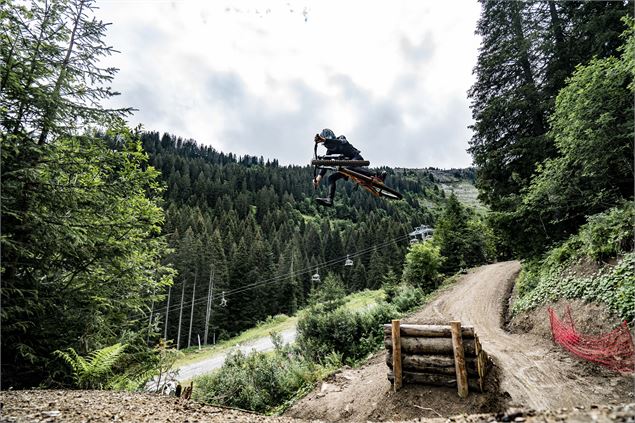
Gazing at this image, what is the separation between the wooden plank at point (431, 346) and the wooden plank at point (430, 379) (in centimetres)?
50

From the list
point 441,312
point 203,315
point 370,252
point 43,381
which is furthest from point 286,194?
point 43,381

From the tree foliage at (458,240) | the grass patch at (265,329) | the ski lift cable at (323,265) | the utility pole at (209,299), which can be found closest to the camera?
the tree foliage at (458,240)

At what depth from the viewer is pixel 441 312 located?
52.7ft

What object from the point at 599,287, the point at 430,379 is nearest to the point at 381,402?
the point at 430,379

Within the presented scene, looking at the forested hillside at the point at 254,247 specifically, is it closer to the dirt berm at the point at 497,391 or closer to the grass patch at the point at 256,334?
the grass patch at the point at 256,334

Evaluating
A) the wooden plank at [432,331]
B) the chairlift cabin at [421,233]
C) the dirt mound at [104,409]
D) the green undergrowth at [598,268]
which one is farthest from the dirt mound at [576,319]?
the chairlift cabin at [421,233]

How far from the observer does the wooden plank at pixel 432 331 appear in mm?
6691

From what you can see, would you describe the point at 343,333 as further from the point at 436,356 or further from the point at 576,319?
the point at 576,319

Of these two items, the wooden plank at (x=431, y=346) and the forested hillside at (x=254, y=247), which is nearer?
the wooden plank at (x=431, y=346)

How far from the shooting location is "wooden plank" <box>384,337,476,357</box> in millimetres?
6602

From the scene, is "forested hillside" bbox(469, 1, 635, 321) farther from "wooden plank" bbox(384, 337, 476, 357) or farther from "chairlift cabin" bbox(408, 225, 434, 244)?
"chairlift cabin" bbox(408, 225, 434, 244)

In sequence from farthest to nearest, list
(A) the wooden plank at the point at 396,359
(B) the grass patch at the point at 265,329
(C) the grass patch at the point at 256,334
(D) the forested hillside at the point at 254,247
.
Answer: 1. (D) the forested hillside at the point at 254,247
2. (C) the grass patch at the point at 256,334
3. (B) the grass patch at the point at 265,329
4. (A) the wooden plank at the point at 396,359

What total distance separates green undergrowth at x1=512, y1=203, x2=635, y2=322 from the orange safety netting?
1.83 ft

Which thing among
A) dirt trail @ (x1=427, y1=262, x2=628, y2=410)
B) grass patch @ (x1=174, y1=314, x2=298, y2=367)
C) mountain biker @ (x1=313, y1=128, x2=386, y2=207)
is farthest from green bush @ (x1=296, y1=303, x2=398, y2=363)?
grass patch @ (x1=174, y1=314, x2=298, y2=367)
